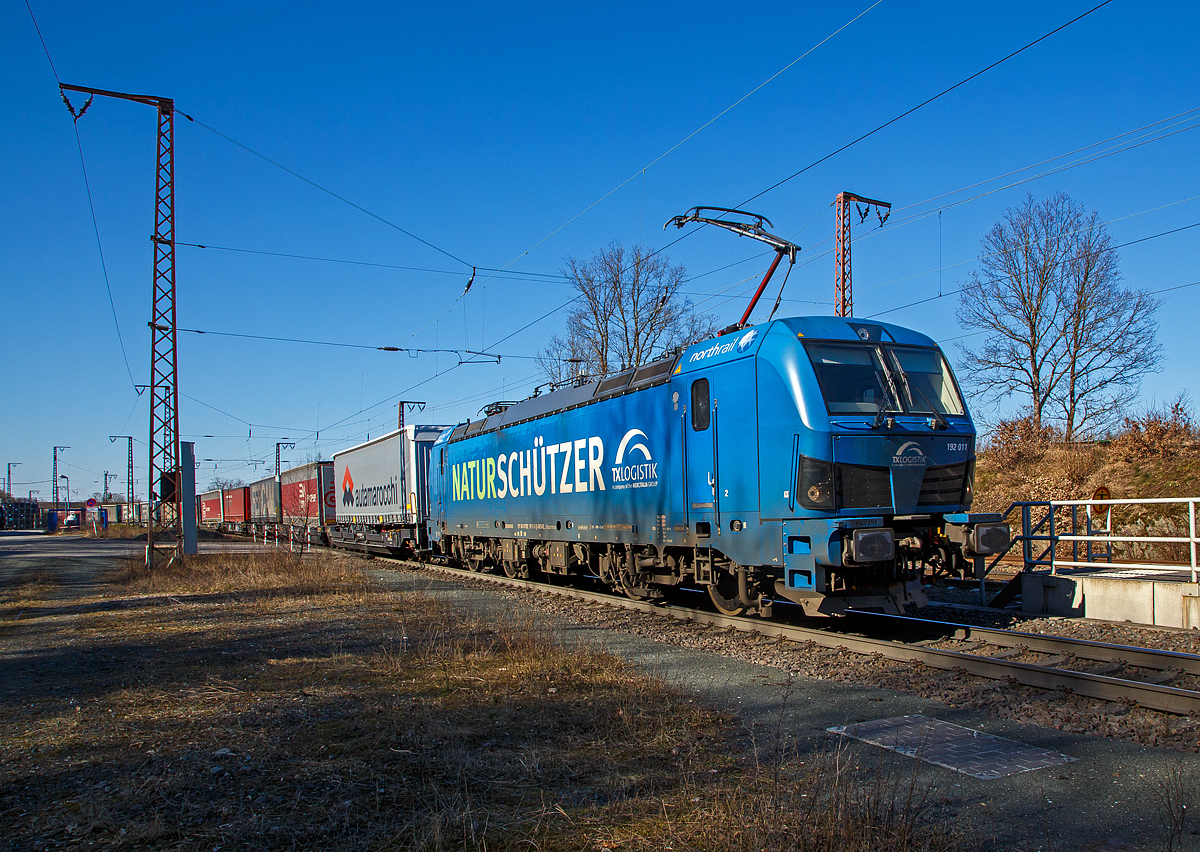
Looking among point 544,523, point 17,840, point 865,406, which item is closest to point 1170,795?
point 865,406

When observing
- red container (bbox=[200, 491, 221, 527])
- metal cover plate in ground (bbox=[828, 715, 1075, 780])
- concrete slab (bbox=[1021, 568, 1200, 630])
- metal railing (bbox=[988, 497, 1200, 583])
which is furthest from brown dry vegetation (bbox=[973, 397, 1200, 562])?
red container (bbox=[200, 491, 221, 527])

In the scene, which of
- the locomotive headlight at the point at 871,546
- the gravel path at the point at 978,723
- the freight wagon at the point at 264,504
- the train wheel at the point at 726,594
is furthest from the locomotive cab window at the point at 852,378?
the freight wagon at the point at 264,504

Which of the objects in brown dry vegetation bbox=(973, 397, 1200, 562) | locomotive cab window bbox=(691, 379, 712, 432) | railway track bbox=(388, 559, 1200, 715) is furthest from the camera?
brown dry vegetation bbox=(973, 397, 1200, 562)

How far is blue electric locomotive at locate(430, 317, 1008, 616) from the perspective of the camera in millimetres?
8523

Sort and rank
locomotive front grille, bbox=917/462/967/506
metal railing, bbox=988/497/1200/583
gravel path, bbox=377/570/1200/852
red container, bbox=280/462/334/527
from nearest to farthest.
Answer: gravel path, bbox=377/570/1200/852 → locomotive front grille, bbox=917/462/967/506 → metal railing, bbox=988/497/1200/583 → red container, bbox=280/462/334/527

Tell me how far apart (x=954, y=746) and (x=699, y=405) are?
18.2 feet

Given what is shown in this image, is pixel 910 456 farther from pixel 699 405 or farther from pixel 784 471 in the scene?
pixel 699 405

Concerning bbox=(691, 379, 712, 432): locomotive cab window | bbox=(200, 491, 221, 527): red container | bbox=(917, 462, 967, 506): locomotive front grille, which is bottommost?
bbox=(200, 491, 221, 527): red container

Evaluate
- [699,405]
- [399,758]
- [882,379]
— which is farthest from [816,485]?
[399,758]

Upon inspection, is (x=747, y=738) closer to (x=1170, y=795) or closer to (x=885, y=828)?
(x=885, y=828)

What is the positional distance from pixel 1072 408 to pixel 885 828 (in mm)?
29520

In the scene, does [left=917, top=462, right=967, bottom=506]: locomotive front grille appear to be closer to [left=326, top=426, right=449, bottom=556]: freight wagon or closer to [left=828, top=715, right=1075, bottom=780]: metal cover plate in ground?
[left=828, top=715, right=1075, bottom=780]: metal cover plate in ground

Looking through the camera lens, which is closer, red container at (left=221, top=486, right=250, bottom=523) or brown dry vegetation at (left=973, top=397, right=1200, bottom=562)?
brown dry vegetation at (left=973, top=397, right=1200, bottom=562)

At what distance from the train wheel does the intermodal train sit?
0.02m
